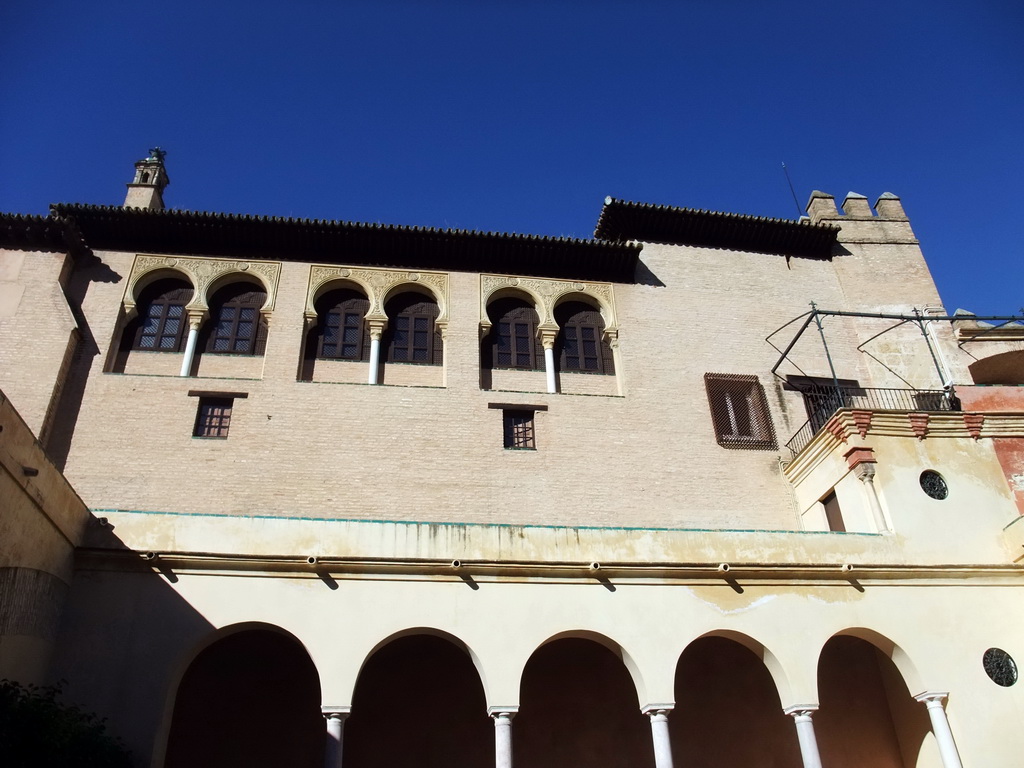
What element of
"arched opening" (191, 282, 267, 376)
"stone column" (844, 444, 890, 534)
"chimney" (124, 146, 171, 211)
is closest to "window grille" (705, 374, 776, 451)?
"stone column" (844, 444, 890, 534)

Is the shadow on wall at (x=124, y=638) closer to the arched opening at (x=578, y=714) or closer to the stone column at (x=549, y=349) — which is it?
the arched opening at (x=578, y=714)

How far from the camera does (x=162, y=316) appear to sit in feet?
50.5

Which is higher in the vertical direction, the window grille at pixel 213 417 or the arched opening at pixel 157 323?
the arched opening at pixel 157 323

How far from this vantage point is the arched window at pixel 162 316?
15086mm

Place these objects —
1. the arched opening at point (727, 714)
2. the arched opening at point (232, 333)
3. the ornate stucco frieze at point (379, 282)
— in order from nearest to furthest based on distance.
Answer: the arched opening at point (727, 714)
the arched opening at point (232, 333)
the ornate stucco frieze at point (379, 282)

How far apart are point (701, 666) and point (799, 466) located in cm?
426

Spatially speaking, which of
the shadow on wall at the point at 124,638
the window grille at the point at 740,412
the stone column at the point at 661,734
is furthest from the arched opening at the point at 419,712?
the window grille at the point at 740,412

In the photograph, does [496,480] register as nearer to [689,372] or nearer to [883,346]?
[689,372]

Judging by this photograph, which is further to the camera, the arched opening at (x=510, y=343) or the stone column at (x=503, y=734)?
the arched opening at (x=510, y=343)

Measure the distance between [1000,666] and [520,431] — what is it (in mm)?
8005

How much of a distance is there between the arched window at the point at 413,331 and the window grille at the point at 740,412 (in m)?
5.32

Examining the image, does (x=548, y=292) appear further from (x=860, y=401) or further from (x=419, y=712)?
(x=419, y=712)

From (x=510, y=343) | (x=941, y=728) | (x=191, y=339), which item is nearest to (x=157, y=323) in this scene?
(x=191, y=339)

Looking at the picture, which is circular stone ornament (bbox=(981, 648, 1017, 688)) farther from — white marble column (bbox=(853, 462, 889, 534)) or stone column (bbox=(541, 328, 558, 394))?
stone column (bbox=(541, 328, 558, 394))
